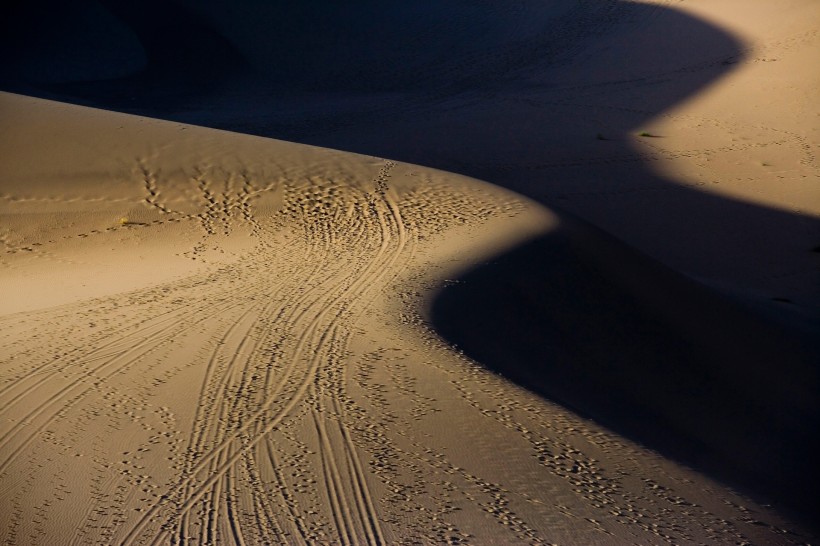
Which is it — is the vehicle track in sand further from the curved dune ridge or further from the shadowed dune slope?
the shadowed dune slope

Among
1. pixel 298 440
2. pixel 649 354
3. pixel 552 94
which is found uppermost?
pixel 552 94

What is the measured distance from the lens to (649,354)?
21.8 ft

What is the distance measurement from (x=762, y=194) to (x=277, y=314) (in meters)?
9.37

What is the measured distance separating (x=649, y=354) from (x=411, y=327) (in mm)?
2086

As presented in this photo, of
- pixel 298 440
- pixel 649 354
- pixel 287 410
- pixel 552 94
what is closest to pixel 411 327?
pixel 287 410

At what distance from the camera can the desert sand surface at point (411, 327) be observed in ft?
13.1

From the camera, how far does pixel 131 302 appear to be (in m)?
6.41

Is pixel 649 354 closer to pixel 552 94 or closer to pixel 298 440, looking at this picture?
Answer: pixel 298 440

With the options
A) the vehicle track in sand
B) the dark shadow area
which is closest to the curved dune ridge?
the vehicle track in sand

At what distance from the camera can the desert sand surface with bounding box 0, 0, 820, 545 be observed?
4.00m

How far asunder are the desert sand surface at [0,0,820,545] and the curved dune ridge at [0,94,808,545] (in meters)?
0.02

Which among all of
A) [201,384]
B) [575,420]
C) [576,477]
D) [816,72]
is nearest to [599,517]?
[576,477]

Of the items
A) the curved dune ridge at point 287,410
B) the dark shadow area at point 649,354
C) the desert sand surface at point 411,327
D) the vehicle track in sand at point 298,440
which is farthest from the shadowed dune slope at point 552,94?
the vehicle track in sand at point 298,440

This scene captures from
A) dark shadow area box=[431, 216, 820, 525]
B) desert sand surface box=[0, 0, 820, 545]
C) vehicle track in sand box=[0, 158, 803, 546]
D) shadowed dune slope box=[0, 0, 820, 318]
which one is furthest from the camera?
shadowed dune slope box=[0, 0, 820, 318]
